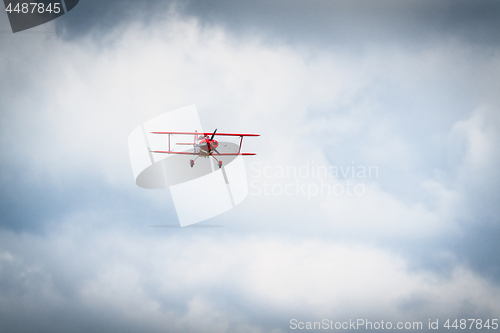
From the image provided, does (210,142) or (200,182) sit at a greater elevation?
(200,182)

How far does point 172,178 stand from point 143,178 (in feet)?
18.0

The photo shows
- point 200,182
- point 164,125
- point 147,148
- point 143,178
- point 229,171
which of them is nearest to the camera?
point 147,148

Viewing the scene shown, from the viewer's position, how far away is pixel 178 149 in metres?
48.6

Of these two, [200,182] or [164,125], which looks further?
[200,182]

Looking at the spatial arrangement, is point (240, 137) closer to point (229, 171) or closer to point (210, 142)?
point (210, 142)

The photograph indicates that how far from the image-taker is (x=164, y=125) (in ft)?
170

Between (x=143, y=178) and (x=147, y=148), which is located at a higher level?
(x=143, y=178)

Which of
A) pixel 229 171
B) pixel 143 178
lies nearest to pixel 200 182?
pixel 143 178

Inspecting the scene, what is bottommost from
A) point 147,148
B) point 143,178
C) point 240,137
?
point 147,148

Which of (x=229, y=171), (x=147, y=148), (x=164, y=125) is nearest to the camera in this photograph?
(x=147, y=148)

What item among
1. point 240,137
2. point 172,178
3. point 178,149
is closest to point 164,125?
point 178,149

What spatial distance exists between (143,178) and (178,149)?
2439 cm

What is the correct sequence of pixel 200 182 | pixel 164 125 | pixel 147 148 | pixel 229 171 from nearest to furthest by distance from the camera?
pixel 147 148 → pixel 164 125 → pixel 229 171 → pixel 200 182

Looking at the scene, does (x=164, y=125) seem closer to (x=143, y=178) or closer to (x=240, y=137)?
(x=240, y=137)
